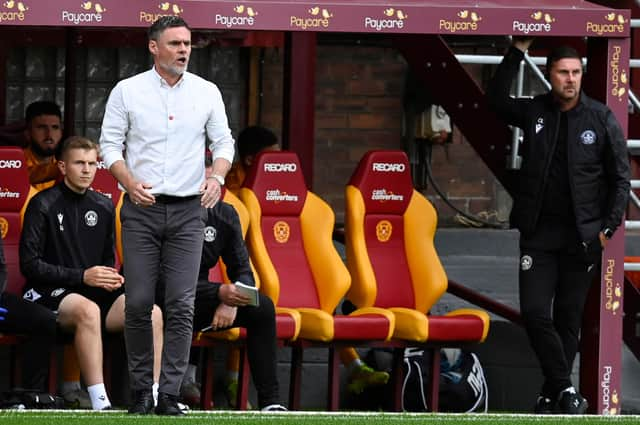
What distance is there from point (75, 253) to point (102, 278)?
310 mm

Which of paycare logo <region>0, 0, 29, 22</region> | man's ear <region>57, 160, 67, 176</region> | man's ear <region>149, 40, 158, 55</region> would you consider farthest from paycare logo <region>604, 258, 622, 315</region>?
paycare logo <region>0, 0, 29, 22</region>

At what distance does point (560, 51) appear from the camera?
1096 centimetres

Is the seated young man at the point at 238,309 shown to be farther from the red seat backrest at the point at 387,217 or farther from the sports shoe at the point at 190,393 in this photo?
the red seat backrest at the point at 387,217

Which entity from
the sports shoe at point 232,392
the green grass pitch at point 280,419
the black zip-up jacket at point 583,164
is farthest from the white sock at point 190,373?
the black zip-up jacket at point 583,164

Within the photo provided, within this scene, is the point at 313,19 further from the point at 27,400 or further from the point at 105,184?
the point at 27,400

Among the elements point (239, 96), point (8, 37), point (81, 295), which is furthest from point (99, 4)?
point (239, 96)

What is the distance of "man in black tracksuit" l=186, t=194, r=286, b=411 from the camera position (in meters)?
10.6

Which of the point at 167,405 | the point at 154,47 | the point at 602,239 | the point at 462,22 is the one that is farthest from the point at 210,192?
the point at 602,239

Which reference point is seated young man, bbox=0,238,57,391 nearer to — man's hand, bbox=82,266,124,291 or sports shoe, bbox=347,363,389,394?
man's hand, bbox=82,266,124,291

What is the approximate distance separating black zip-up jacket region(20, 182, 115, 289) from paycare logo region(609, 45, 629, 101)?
9.33 ft

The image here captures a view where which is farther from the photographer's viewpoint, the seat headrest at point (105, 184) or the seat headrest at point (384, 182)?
the seat headrest at point (384, 182)

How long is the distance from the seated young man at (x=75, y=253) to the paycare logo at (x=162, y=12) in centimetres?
79

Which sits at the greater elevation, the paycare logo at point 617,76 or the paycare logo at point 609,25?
the paycare logo at point 609,25

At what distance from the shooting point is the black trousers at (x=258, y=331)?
10.6 meters
